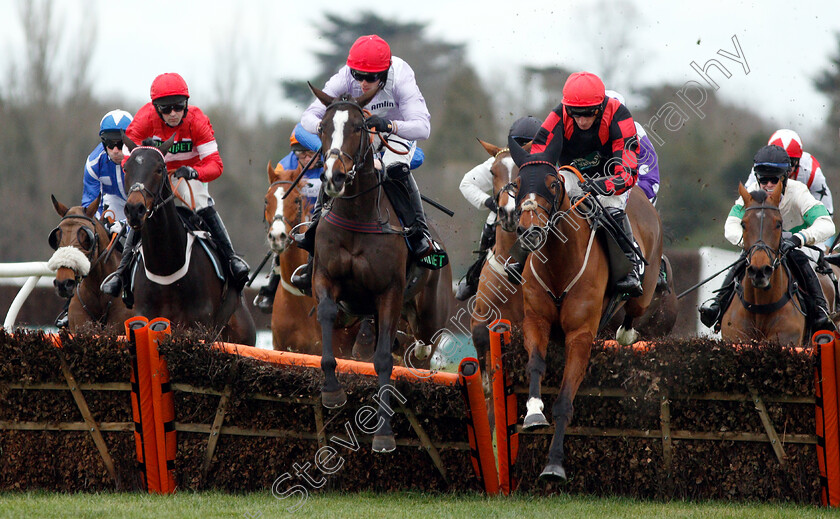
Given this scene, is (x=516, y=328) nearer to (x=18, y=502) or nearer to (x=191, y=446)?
(x=191, y=446)

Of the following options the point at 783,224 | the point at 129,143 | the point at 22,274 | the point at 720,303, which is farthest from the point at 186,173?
the point at 783,224

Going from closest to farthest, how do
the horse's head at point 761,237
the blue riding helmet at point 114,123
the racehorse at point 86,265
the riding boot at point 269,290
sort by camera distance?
the horse's head at point 761,237, the racehorse at point 86,265, the blue riding helmet at point 114,123, the riding boot at point 269,290

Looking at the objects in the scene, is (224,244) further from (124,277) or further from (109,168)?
(109,168)

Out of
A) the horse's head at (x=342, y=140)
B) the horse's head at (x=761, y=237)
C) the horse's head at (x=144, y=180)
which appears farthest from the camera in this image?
the horse's head at (x=761, y=237)

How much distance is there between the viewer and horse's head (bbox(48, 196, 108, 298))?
753cm

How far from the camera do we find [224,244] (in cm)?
750

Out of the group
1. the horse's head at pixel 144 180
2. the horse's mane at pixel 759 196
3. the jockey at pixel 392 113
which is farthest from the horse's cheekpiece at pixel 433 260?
the horse's mane at pixel 759 196

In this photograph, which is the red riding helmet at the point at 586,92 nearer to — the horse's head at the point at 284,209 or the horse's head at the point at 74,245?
the horse's head at the point at 284,209

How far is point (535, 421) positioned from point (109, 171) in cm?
491

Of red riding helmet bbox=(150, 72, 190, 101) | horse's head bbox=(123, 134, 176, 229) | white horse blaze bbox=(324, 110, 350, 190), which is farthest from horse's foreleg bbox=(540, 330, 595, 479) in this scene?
red riding helmet bbox=(150, 72, 190, 101)

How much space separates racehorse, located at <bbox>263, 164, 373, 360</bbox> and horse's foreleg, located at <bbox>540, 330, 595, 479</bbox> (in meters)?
2.85

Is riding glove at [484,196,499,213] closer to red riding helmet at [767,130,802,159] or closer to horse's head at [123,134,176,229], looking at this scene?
horse's head at [123,134,176,229]

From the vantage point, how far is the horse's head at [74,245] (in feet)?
24.7

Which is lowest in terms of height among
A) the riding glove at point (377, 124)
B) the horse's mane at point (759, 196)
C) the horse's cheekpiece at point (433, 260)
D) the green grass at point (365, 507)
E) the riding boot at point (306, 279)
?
the green grass at point (365, 507)
